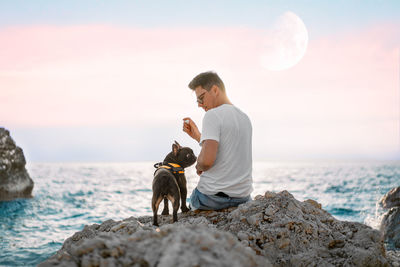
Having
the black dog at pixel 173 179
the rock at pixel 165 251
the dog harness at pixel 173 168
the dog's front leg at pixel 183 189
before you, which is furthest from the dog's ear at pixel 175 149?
the rock at pixel 165 251

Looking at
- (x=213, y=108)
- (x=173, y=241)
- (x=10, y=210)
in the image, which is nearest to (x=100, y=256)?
(x=173, y=241)

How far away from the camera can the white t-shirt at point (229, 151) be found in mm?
4168

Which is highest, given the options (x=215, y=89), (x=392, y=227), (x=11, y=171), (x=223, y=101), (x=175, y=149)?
(x=215, y=89)

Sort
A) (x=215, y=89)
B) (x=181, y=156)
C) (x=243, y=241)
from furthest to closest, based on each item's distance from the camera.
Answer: (x=181, y=156) → (x=215, y=89) → (x=243, y=241)

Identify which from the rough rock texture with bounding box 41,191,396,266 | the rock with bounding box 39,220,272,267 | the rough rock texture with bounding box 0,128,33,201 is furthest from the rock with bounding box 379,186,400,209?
the rough rock texture with bounding box 0,128,33,201

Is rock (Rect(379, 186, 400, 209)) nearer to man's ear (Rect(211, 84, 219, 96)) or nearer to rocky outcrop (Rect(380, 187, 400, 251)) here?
rocky outcrop (Rect(380, 187, 400, 251))

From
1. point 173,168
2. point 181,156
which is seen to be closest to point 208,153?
point 173,168

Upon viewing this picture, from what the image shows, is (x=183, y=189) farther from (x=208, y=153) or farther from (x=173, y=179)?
(x=208, y=153)

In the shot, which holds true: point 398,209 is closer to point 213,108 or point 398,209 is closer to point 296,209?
point 296,209

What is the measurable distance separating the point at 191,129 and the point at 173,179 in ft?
3.14

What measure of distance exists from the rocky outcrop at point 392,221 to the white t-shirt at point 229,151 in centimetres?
484

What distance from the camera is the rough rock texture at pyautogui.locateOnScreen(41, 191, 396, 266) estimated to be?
2.17 metres

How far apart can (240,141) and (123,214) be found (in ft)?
34.9

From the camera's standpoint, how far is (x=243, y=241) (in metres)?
3.22
